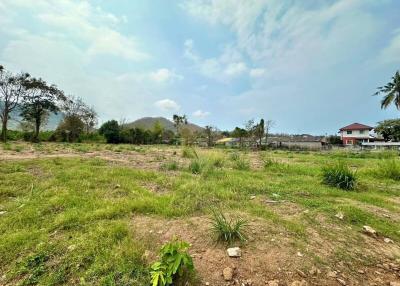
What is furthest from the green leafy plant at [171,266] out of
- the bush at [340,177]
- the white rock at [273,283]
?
the bush at [340,177]

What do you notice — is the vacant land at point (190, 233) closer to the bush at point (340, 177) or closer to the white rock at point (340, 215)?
the white rock at point (340, 215)

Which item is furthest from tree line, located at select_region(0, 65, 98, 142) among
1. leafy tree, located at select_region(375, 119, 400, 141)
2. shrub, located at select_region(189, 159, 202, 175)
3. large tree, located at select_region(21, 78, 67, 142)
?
leafy tree, located at select_region(375, 119, 400, 141)

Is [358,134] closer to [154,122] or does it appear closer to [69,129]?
[154,122]

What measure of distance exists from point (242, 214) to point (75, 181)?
364cm

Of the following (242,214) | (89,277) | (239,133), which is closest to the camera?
(89,277)

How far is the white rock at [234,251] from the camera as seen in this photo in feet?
7.11

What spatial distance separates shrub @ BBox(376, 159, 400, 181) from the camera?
→ 7123 mm

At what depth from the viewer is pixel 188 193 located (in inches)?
168

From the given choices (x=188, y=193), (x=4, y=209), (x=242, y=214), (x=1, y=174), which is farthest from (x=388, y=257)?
(x=1, y=174)

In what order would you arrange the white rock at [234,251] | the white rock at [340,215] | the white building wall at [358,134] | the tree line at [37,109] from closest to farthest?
the white rock at [234,251] → the white rock at [340,215] → the tree line at [37,109] → the white building wall at [358,134]

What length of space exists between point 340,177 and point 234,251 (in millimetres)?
4585

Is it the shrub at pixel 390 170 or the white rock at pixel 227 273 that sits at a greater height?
the shrub at pixel 390 170

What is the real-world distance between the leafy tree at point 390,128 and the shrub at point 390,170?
3715 cm

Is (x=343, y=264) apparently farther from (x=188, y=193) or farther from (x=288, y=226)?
(x=188, y=193)
